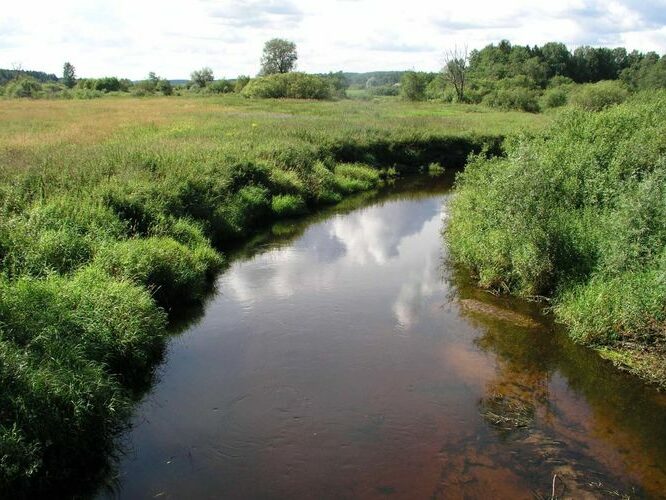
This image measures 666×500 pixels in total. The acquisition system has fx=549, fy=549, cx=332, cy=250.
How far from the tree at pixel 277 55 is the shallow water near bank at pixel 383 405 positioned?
91.7 metres

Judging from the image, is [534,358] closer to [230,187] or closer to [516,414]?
[516,414]

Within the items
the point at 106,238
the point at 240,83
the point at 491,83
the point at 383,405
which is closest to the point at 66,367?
the point at 383,405

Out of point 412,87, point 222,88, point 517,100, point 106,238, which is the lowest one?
point 106,238

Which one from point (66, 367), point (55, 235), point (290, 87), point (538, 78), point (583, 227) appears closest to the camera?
point (66, 367)

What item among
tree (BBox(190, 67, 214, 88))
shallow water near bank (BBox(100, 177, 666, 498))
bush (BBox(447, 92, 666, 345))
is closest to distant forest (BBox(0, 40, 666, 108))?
tree (BBox(190, 67, 214, 88))

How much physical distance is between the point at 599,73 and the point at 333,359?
118711mm

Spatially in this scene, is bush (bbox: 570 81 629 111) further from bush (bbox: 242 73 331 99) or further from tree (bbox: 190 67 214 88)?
tree (bbox: 190 67 214 88)

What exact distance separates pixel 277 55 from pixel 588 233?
9441cm

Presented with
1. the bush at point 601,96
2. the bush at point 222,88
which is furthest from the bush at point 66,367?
the bush at point 222,88

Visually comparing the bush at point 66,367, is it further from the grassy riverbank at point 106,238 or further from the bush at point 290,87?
the bush at point 290,87

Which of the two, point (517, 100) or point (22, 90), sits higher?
point (517, 100)

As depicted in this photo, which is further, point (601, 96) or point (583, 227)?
point (601, 96)

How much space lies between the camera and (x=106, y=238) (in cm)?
1277

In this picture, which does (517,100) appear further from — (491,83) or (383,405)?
(383,405)
